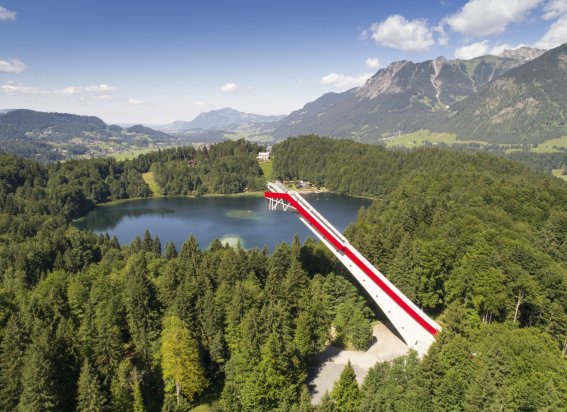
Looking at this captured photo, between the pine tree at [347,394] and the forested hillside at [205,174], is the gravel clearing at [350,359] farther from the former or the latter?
the forested hillside at [205,174]

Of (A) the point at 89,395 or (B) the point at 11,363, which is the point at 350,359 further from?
(B) the point at 11,363

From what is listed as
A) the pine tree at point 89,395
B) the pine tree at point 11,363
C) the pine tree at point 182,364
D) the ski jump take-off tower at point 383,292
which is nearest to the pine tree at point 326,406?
the ski jump take-off tower at point 383,292

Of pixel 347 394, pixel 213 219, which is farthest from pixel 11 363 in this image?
pixel 213 219

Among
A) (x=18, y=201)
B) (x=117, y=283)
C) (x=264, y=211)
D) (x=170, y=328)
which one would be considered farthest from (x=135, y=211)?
(x=170, y=328)

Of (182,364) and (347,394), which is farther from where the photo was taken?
(182,364)

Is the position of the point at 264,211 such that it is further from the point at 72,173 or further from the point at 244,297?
the point at 244,297

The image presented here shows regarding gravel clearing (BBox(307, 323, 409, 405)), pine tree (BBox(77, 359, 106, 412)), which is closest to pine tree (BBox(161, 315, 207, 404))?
pine tree (BBox(77, 359, 106, 412))

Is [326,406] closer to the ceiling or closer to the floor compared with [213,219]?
closer to the ceiling
